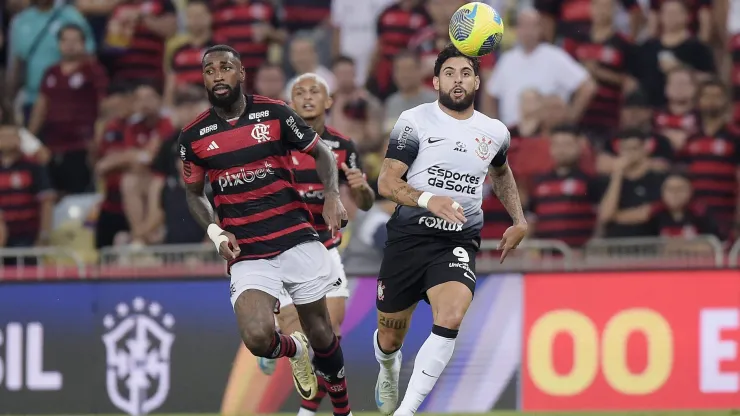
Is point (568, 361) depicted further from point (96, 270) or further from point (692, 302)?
point (96, 270)

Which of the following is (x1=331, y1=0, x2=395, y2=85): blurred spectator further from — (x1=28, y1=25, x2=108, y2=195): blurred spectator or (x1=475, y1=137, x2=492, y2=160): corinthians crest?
(x1=475, y1=137, x2=492, y2=160): corinthians crest

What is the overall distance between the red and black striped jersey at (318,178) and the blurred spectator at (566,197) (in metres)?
3.90

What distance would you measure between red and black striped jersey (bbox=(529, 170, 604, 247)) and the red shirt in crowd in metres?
6.23

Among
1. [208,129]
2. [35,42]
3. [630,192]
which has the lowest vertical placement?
[630,192]

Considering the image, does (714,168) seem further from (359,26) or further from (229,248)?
(229,248)

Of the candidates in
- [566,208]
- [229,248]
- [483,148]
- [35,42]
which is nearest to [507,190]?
[483,148]

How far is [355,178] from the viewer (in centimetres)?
1223

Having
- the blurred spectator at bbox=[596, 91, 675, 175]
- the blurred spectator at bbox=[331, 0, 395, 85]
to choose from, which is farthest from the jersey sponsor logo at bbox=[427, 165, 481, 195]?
the blurred spectator at bbox=[331, 0, 395, 85]

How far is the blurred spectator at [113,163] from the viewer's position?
17547mm

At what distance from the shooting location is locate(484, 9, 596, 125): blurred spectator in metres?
17.5

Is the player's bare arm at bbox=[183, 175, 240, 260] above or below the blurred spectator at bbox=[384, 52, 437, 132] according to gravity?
above

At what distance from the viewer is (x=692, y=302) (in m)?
14.0

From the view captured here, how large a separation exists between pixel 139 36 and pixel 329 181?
29.7ft

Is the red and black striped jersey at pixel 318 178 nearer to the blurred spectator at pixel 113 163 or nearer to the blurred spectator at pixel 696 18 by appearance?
the blurred spectator at pixel 113 163
